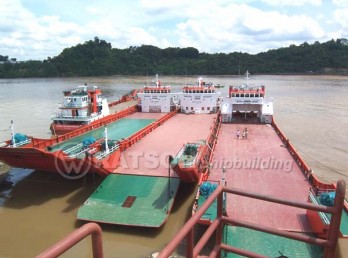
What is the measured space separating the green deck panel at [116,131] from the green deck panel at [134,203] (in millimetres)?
5134

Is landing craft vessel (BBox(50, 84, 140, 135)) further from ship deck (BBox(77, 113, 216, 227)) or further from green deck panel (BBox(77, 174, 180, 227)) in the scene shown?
green deck panel (BBox(77, 174, 180, 227))

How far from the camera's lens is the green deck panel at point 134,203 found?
1020 centimetres

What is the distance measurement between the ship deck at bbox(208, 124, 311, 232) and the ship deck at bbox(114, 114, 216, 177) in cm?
178

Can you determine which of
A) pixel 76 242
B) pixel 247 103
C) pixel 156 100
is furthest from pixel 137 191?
pixel 156 100

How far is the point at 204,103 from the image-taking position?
26.7 m

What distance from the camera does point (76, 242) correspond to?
6.68 feet

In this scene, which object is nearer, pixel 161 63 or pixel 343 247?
pixel 343 247

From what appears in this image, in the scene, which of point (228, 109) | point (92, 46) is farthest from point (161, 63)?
point (228, 109)

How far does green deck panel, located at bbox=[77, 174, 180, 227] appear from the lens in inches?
401

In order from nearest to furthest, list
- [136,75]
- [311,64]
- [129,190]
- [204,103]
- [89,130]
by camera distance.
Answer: [129,190], [89,130], [204,103], [311,64], [136,75]

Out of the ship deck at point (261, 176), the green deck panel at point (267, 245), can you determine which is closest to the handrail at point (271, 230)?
the ship deck at point (261, 176)

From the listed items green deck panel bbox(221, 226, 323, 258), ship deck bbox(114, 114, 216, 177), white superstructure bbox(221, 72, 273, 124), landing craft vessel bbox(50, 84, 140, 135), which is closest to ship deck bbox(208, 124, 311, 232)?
green deck panel bbox(221, 226, 323, 258)

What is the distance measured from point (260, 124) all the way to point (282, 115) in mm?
12581

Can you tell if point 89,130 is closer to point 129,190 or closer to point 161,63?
point 129,190
